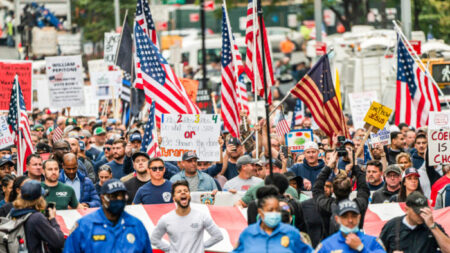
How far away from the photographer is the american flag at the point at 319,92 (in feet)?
50.9

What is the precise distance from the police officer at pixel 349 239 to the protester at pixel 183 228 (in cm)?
178

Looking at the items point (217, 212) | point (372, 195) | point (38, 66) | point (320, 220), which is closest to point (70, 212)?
point (217, 212)

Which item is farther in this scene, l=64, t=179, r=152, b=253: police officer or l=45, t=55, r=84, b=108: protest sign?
l=45, t=55, r=84, b=108: protest sign

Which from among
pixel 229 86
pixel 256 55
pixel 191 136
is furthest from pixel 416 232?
pixel 229 86

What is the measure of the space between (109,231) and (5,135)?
23.3ft

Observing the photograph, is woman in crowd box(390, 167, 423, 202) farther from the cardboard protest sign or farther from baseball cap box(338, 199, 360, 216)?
the cardboard protest sign

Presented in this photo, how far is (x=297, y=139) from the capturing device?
16375mm

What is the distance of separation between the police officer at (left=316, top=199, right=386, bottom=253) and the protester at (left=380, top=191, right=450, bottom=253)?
0.92m

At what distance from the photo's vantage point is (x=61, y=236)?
30.3ft

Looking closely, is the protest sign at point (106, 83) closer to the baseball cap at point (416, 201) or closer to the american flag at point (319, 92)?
the american flag at point (319, 92)

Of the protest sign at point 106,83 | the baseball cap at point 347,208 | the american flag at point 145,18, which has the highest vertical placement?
the american flag at point 145,18

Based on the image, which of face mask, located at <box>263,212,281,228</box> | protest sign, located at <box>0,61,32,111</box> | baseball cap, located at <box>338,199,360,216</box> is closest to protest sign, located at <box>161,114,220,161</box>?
protest sign, located at <box>0,61,32,111</box>

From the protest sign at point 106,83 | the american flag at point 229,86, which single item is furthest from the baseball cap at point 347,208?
the protest sign at point 106,83

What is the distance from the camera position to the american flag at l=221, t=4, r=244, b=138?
16.2 metres
